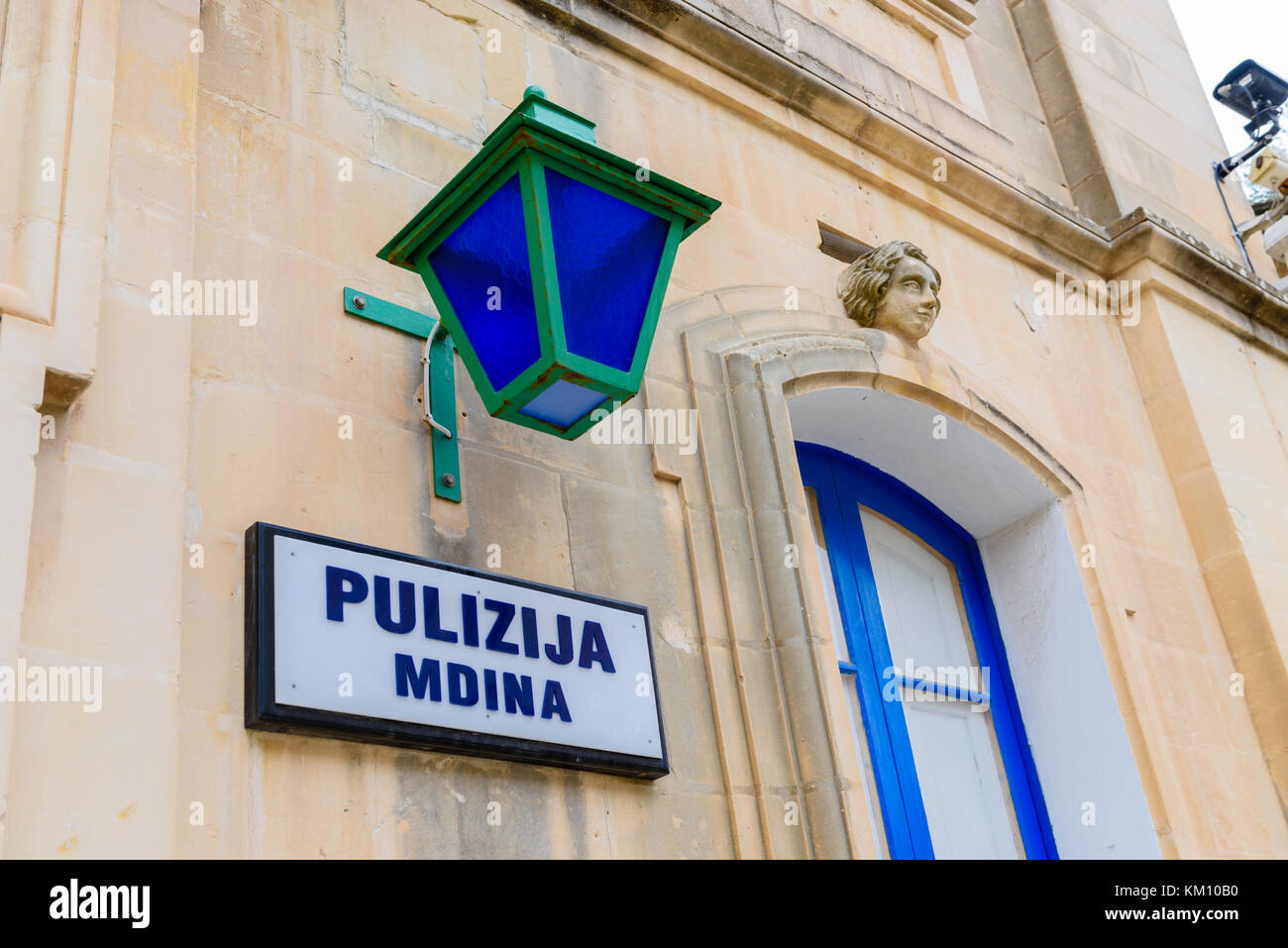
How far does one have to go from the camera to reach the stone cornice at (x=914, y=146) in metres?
4.80

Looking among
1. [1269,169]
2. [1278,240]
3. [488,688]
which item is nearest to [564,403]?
[488,688]

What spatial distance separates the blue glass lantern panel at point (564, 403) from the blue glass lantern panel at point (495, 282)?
0.08m

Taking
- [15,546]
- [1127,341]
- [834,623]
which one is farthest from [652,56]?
[15,546]

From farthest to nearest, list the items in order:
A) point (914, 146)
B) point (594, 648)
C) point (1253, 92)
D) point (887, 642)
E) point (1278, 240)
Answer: point (1253, 92) < point (1278, 240) < point (914, 146) < point (887, 642) < point (594, 648)

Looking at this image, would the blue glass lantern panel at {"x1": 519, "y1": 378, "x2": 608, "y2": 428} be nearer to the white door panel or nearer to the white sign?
the white sign

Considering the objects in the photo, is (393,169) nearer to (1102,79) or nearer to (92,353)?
(92,353)

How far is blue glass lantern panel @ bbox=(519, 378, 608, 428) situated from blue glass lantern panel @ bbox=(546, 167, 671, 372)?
0.27 feet

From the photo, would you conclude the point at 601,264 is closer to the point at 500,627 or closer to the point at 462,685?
the point at 500,627

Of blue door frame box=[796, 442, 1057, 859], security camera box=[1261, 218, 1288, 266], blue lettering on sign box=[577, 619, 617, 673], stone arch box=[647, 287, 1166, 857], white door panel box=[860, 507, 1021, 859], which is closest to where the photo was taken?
blue lettering on sign box=[577, 619, 617, 673]

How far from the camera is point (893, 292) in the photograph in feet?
15.9

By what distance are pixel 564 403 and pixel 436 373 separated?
59 centimetres

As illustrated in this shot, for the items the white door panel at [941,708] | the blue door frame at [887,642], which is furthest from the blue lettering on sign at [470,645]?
the white door panel at [941,708]

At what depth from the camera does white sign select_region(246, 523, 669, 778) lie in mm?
2756

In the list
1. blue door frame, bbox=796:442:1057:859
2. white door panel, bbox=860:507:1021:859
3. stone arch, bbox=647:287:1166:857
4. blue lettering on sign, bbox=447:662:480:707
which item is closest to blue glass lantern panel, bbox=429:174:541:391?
blue lettering on sign, bbox=447:662:480:707
